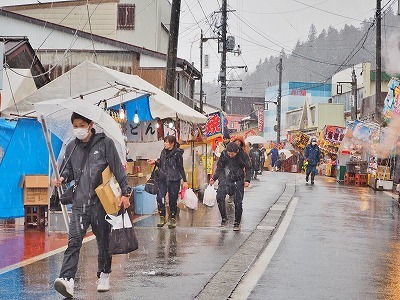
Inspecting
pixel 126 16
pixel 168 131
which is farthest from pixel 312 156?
pixel 126 16

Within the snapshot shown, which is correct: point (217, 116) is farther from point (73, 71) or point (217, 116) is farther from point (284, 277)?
point (284, 277)

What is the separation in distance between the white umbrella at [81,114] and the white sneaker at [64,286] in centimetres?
169

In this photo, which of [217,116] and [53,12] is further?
[53,12]

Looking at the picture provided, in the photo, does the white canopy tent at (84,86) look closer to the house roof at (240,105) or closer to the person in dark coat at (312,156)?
the person in dark coat at (312,156)

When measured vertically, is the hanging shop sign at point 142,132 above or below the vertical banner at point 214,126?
below

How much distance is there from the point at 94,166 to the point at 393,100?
19.8 m

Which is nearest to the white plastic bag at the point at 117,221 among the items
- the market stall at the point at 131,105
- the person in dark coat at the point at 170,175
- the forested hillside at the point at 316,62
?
the market stall at the point at 131,105

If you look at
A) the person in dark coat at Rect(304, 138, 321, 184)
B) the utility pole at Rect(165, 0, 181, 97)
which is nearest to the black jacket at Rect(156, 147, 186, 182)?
the utility pole at Rect(165, 0, 181, 97)

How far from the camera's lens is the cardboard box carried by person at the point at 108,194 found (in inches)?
289

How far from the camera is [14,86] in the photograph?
737 inches

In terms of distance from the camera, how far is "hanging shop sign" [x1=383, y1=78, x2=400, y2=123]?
2465 cm

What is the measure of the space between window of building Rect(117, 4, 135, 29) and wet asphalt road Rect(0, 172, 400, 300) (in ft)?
82.9

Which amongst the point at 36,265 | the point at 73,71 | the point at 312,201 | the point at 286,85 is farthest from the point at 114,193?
the point at 286,85

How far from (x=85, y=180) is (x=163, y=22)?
3503 cm
